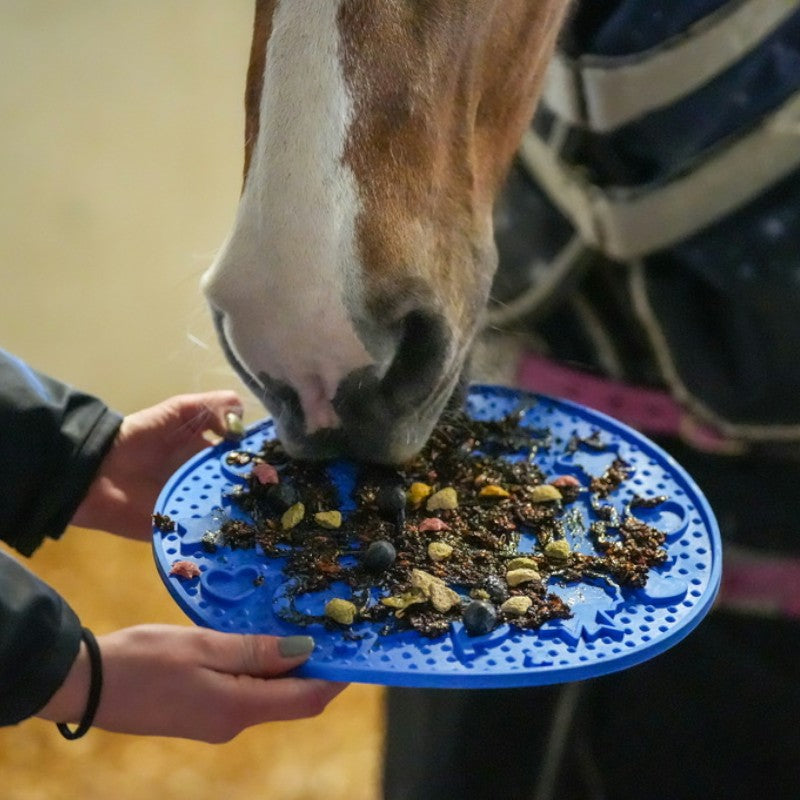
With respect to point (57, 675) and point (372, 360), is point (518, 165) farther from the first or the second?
point (57, 675)

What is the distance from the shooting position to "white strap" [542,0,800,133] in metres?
0.78

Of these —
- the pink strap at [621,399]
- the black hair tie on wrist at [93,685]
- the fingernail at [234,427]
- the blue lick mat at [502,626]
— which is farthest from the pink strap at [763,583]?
the black hair tie on wrist at [93,685]

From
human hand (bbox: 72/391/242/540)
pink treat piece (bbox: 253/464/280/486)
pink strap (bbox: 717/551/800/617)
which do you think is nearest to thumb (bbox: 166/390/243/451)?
human hand (bbox: 72/391/242/540)

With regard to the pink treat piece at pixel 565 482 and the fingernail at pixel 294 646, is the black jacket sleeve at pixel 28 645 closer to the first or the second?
the fingernail at pixel 294 646

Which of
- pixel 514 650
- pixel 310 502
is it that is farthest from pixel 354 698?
pixel 514 650

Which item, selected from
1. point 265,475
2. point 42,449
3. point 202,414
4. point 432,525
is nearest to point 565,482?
point 432,525

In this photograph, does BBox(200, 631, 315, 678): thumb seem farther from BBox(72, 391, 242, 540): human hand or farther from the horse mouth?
BBox(72, 391, 242, 540): human hand

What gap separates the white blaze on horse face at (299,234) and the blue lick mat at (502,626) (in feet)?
0.42

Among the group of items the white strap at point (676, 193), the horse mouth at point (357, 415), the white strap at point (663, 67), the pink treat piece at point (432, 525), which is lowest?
the pink treat piece at point (432, 525)

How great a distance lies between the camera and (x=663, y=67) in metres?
0.80

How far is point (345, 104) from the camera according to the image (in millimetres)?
598

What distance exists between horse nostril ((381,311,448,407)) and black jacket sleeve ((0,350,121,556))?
0.33m

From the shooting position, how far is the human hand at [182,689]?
0.60m

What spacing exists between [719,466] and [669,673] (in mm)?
253
